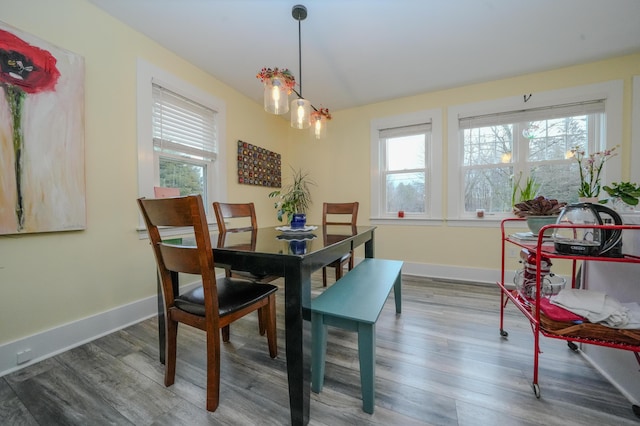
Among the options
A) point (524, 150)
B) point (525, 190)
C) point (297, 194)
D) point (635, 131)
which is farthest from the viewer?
point (297, 194)

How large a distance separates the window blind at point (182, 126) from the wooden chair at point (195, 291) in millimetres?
1443

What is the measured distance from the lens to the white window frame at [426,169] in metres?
3.05

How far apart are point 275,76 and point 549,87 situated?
303 centimetres

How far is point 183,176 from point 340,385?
2.34 metres

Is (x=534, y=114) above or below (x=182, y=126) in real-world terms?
above

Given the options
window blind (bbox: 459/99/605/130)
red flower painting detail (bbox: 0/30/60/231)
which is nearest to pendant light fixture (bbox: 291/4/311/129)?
red flower painting detail (bbox: 0/30/60/231)

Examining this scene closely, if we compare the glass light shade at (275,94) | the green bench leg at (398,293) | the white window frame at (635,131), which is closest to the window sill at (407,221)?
the green bench leg at (398,293)

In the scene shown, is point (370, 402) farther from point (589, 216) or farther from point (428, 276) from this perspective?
point (428, 276)

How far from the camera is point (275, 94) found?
1.57 metres

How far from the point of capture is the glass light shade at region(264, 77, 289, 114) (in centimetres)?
155

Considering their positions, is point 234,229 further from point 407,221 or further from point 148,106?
point 407,221

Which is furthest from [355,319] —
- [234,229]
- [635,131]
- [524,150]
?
[635,131]

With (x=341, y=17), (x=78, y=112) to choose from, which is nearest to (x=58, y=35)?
(x=78, y=112)

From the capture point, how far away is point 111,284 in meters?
1.81
